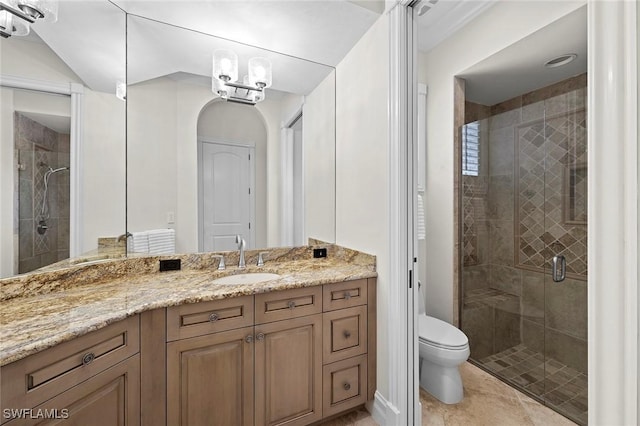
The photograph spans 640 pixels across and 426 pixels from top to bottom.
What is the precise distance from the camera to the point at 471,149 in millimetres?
2428

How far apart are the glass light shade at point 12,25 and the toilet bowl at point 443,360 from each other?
101 inches

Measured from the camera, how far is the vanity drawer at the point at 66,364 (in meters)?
0.77

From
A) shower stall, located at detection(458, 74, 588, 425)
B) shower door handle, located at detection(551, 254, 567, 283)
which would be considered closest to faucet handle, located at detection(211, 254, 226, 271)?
shower stall, located at detection(458, 74, 588, 425)

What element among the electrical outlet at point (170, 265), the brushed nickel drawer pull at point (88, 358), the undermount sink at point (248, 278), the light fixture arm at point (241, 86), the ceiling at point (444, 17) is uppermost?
the ceiling at point (444, 17)

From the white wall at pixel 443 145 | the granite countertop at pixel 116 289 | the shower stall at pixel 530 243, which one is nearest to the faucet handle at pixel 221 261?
the granite countertop at pixel 116 289

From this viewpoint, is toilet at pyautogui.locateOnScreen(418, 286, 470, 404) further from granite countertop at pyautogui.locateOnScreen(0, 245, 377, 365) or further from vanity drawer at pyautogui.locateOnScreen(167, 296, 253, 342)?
vanity drawer at pyautogui.locateOnScreen(167, 296, 253, 342)

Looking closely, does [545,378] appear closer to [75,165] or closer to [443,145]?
[443,145]

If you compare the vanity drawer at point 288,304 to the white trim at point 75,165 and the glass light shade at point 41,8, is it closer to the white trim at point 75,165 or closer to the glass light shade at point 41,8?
the white trim at point 75,165

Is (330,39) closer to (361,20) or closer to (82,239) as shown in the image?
(361,20)

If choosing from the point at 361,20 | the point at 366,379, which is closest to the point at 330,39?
the point at 361,20

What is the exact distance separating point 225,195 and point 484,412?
2115 mm

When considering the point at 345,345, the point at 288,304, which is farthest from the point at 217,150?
the point at 345,345

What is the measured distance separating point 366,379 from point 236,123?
1797 mm
